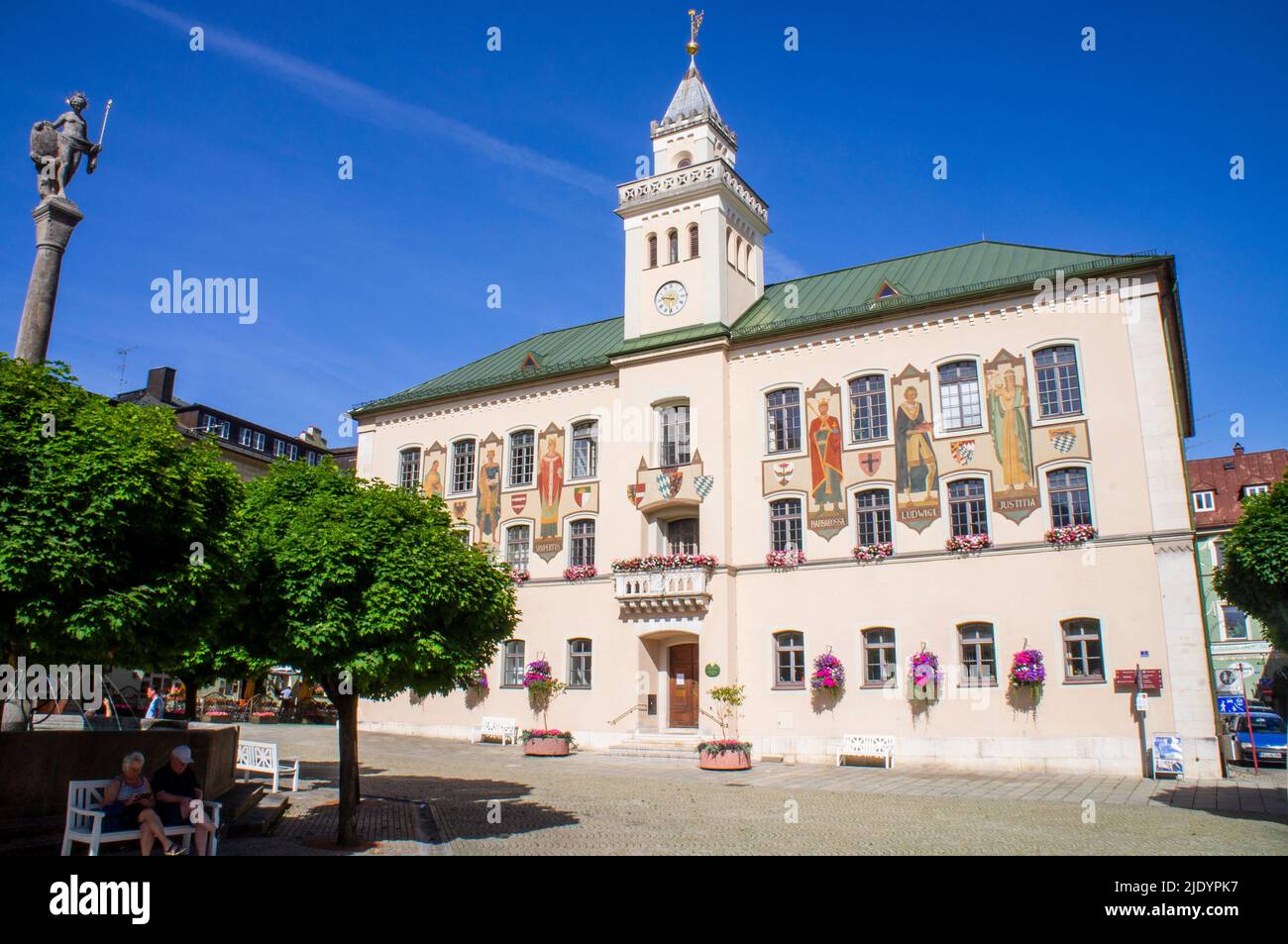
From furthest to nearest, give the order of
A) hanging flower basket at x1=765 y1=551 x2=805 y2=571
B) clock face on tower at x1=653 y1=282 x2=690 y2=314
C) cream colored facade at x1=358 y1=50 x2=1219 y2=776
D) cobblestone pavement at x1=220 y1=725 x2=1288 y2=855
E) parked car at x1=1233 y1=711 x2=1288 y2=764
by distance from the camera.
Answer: clock face on tower at x1=653 y1=282 x2=690 y2=314
hanging flower basket at x1=765 y1=551 x2=805 y2=571
parked car at x1=1233 y1=711 x2=1288 y2=764
cream colored facade at x1=358 y1=50 x2=1219 y2=776
cobblestone pavement at x1=220 y1=725 x2=1288 y2=855

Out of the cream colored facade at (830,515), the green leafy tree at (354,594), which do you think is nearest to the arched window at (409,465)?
the cream colored facade at (830,515)

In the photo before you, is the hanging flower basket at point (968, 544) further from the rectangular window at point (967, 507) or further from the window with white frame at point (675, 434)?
the window with white frame at point (675, 434)

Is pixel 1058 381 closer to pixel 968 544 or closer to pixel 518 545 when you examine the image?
pixel 968 544

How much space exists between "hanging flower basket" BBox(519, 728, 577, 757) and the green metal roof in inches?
506

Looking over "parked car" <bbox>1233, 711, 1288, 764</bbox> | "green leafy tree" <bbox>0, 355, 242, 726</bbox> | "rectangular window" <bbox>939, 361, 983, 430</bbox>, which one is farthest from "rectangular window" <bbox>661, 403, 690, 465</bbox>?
"green leafy tree" <bbox>0, 355, 242, 726</bbox>

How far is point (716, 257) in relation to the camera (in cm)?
3212

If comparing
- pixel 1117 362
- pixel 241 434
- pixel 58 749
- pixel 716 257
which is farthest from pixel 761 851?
pixel 241 434

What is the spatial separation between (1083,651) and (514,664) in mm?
18514

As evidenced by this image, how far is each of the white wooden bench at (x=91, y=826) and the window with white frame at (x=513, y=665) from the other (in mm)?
23034

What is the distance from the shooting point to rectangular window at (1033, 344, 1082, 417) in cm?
2567

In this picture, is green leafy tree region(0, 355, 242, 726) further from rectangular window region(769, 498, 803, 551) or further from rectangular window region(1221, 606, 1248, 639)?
rectangular window region(1221, 606, 1248, 639)

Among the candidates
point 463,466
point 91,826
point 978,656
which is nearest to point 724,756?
point 978,656
